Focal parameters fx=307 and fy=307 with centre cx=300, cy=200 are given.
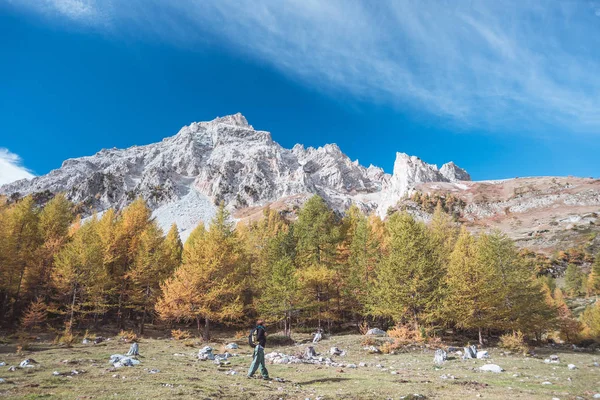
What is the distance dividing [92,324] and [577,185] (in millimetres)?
206499

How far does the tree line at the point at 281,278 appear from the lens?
92.1 feet

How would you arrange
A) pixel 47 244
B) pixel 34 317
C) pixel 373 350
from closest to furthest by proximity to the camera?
pixel 373 350 < pixel 34 317 < pixel 47 244

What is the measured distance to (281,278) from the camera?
102 ft

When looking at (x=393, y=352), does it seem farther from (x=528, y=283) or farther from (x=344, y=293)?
(x=528, y=283)

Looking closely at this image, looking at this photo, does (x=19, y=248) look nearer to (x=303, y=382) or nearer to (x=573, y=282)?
(x=303, y=382)

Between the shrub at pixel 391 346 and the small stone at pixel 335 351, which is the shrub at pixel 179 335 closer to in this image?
the small stone at pixel 335 351

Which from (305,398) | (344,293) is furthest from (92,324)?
(305,398)

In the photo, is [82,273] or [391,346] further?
[82,273]

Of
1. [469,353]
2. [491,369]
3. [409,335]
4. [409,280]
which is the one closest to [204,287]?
[409,335]

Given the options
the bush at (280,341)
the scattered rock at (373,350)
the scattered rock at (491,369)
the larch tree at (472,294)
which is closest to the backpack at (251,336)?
the scattered rock at (491,369)

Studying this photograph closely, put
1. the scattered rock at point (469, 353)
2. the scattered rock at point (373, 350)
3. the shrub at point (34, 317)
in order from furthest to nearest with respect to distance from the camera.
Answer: the shrub at point (34, 317) → the scattered rock at point (373, 350) → the scattered rock at point (469, 353)

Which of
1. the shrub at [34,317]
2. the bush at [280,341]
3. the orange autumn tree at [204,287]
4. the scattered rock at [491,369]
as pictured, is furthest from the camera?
the bush at [280,341]

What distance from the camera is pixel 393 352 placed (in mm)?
22203

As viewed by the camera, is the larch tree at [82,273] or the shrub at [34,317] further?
the larch tree at [82,273]
